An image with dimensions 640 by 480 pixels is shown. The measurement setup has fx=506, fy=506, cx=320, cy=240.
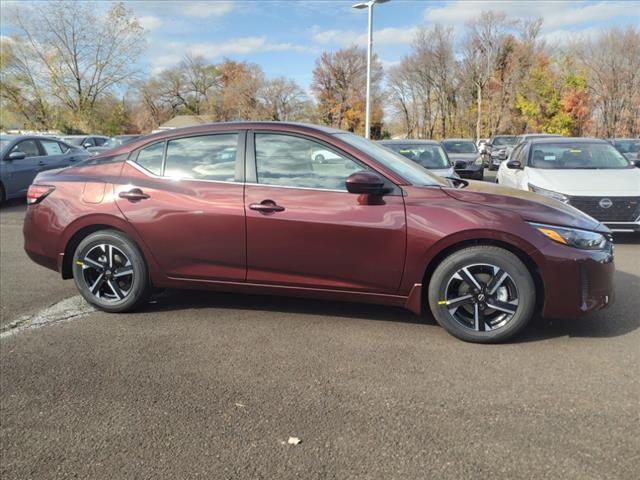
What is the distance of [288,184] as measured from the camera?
3.99 metres

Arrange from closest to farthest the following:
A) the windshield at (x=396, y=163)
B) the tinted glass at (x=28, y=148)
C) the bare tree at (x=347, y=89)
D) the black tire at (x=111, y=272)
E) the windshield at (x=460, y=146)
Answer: the windshield at (x=396, y=163) → the black tire at (x=111, y=272) → the tinted glass at (x=28, y=148) → the windshield at (x=460, y=146) → the bare tree at (x=347, y=89)

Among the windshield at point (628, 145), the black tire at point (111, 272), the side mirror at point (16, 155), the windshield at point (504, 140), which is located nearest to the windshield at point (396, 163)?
the black tire at point (111, 272)

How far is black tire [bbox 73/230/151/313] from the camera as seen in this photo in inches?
171

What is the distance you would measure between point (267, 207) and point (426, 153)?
23.4ft

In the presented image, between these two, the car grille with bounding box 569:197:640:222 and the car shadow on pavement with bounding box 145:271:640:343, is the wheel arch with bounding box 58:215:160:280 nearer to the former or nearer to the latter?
the car shadow on pavement with bounding box 145:271:640:343

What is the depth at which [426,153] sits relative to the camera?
410 inches

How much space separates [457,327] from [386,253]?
76 centimetres

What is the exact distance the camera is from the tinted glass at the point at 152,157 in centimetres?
434

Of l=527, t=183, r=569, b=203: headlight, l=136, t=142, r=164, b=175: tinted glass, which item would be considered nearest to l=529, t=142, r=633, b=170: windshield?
l=527, t=183, r=569, b=203: headlight

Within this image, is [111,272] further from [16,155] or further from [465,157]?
[465,157]

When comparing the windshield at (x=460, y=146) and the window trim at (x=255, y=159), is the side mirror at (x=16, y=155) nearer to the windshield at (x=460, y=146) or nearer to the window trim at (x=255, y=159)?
the window trim at (x=255, y=159)

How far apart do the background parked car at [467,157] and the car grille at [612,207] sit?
652 cm

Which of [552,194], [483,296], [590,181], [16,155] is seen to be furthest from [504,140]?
[483,296]

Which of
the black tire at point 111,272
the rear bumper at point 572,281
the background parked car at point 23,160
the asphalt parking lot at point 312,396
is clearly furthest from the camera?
the background parked car at point 23,160
